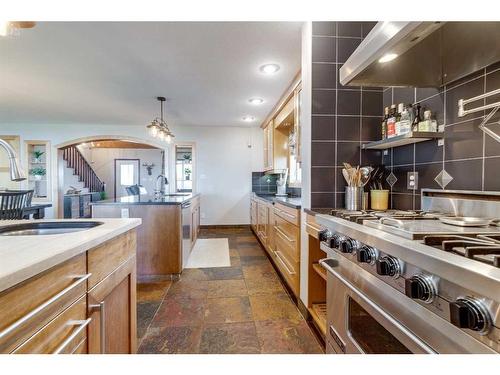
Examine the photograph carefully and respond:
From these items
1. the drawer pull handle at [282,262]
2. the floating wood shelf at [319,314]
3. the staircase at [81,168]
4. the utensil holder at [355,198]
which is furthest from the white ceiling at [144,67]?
the staircase at [81,168]

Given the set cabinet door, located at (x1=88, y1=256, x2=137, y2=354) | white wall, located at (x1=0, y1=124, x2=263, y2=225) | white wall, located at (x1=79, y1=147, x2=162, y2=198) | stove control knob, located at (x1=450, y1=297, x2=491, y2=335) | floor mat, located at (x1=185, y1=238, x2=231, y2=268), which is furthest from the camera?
white wall, located at (x1=79, y1=147, x2=162, y2=198)

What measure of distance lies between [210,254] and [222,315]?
1.76 m

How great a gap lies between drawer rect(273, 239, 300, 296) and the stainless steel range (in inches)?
33.9

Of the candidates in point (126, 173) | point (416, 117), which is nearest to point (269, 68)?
point (416, 117)

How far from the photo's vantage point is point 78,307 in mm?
865

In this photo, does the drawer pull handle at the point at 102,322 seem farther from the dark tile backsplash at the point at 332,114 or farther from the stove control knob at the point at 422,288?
the dark tile backsplash at the point at 332,114

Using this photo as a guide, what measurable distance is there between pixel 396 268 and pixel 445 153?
1061 mm

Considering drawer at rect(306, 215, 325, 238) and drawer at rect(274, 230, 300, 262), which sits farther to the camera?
drawer at rect(274, 230, 300, 262)

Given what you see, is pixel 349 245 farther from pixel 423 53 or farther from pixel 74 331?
pixel 74 331

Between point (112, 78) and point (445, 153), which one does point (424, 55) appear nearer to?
point (445, 153)

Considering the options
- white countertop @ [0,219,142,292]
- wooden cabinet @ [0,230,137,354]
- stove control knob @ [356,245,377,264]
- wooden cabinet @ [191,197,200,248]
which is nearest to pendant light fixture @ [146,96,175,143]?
wooden cabinet @ [191,197,200,248]

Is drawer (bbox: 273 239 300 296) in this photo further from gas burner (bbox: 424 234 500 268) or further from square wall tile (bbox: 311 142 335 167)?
gas burner (bbox: 424 234 500 268)

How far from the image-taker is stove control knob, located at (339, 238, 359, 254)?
1113 millimetres

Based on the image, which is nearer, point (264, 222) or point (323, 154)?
point (323, 154)
